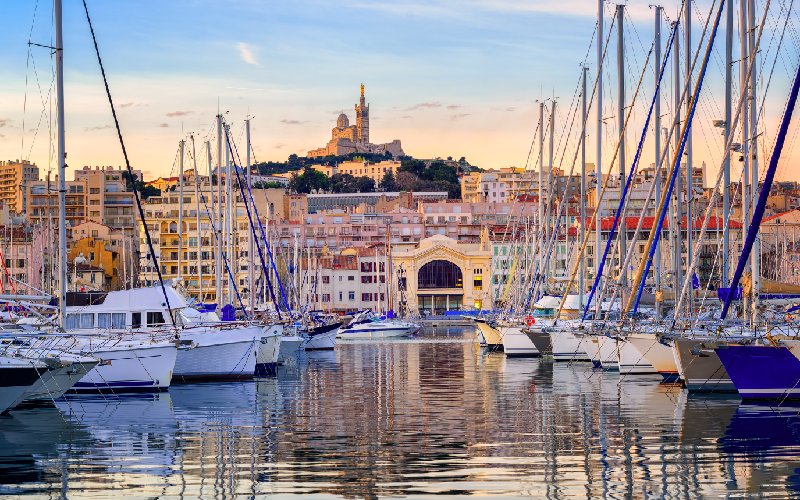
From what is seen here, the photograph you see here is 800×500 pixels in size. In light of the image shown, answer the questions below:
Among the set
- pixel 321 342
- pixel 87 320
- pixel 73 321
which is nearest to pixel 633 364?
pixel 87 320

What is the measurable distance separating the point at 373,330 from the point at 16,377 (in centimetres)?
7688

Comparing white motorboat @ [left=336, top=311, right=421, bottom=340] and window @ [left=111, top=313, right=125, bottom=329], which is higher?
window @ [left=111, top=313, right=125, bottom=329]

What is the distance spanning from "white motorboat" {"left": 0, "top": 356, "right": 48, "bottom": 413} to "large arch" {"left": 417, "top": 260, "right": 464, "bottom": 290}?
14483 centimetres

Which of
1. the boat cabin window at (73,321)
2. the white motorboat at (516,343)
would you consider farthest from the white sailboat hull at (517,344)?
the boat cabin window at (73,321)

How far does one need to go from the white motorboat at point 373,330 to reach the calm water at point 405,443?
63.1 m

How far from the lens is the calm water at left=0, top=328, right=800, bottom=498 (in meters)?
19.5

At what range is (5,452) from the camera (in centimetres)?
2336

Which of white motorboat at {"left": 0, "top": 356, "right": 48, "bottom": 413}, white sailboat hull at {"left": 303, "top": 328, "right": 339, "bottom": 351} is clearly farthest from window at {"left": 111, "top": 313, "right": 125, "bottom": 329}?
white sailboat hull at {"left": 303, "top": 328, "right": 339, "bottom": 351}

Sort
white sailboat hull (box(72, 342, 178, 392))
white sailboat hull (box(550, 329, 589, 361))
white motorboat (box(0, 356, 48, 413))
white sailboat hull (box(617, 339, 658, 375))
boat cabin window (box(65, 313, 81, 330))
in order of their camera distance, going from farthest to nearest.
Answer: white sailboat hull (box(550, 329, 589, 361)) < white sailboat hull (box(617, 339, 658, 375)) < boat cabin window (box(65, 313, 81, 330)) < white sailboat hull (box(72, 342, 178, 392)) < white motorboat (box(0, 356, 48, 413))

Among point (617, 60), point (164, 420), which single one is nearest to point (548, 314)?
point (617, 60)

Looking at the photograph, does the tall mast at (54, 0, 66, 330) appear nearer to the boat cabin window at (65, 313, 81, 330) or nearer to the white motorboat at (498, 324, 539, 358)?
the boat cabin window at (65, 313, 81, 330)

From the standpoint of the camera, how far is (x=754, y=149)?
34250mm

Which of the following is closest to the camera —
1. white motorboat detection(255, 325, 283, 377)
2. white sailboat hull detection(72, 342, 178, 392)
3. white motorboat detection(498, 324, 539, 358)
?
white sailboat hull detection(72, 342, 178, 392)

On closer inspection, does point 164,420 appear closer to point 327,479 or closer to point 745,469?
point 327,479
